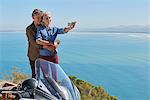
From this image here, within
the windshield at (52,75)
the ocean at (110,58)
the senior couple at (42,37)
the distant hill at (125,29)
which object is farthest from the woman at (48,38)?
the distant hill at (125,29)

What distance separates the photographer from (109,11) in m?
Answer: 5.36

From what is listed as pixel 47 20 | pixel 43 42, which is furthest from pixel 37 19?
pixel 43 42

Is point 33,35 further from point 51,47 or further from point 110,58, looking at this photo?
point 110,58

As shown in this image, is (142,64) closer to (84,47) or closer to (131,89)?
(131,89)

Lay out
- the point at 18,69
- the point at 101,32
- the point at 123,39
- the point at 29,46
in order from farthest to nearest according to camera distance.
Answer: the point at 123,39
the point at 101,32
the point at 18,69
the point at 29,46

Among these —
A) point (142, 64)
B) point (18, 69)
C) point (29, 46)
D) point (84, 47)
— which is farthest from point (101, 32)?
point (29, 46)

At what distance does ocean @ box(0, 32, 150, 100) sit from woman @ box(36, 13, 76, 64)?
6.45ft

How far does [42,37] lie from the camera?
231 centimetres

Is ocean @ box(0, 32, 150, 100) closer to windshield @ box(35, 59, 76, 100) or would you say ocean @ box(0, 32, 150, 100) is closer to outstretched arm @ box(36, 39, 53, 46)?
outstretched arm @ box(36, 39, 53, 46)

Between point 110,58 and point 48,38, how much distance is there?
3072mm

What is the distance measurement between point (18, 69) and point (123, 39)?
1.91 metres

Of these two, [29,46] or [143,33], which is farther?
[143,33]

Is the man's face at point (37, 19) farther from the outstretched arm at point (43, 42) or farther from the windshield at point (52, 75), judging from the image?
the windshield at point (52, 75)

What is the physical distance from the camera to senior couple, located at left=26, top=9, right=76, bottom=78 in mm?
2289
